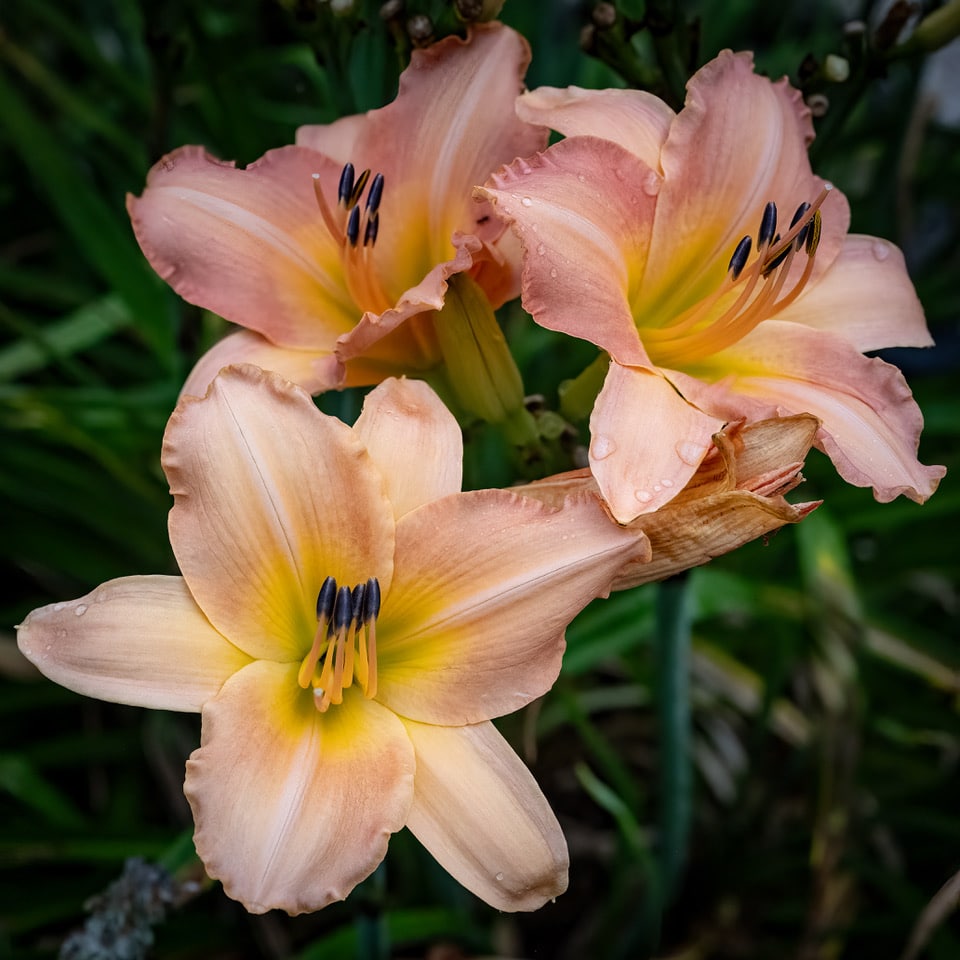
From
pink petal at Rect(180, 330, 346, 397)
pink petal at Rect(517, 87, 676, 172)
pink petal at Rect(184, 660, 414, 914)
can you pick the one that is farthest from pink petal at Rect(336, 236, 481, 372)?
pink petal at Rect(184, 660, 414, 914)

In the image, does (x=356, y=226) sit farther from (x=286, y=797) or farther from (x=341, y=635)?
(x=286, y=797)

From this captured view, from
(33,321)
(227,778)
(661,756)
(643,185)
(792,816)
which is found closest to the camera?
(227,778)

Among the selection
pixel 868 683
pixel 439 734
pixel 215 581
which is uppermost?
pixel 215 581

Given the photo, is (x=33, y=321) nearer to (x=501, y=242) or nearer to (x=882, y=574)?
(x=501, y=242)

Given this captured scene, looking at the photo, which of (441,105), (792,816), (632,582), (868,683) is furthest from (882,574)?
(441,105)

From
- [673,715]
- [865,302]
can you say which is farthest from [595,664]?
[865,302]

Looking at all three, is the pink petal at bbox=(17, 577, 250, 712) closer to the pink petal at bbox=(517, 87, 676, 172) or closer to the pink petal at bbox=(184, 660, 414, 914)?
the pink petal at bbox=(184, 660, 414, 914)

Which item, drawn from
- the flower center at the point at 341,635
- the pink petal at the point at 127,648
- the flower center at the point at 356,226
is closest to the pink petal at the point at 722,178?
the flower center at the point at 356,226
